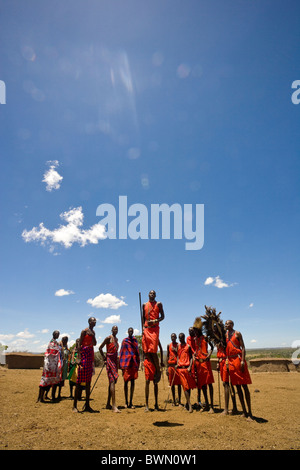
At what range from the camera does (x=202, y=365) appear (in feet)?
24.3

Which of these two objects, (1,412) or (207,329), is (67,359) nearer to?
(1,412)

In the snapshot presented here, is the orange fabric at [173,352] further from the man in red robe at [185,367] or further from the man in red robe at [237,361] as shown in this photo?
the man in red robe at [237,361]

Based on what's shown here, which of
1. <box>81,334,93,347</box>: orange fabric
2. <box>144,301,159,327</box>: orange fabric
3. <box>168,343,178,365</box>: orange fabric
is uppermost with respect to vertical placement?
<box>144,301,159,327</box>: orange fabric

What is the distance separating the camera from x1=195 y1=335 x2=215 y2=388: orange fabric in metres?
7.31

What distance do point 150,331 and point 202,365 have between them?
1.98 metres

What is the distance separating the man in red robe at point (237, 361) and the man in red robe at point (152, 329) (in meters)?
1.75

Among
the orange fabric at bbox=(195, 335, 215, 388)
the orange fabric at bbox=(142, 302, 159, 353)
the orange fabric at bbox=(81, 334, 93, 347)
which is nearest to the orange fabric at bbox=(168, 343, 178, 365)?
the orange fabric at bbox=(195, 335, 215, 388)

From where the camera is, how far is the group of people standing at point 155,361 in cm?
660

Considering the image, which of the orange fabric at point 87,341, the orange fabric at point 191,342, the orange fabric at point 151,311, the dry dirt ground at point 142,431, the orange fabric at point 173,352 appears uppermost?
the orange fabric at point 151,311

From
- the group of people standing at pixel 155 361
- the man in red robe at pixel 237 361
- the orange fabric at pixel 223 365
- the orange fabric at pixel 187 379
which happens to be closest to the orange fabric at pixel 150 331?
the group of people standing at pixel 155 361

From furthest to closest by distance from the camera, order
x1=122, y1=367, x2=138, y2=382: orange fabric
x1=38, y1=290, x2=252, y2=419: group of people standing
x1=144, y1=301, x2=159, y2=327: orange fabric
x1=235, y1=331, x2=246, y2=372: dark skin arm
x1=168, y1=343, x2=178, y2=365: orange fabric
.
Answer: x1=168, y1=343, x2=178, y2=365: orange fabric → x1=122, y1=367, x2=138, y2=382: orange fabric → x1=144, y1=301, x2=159, y2=327: orange fabric → x1=38, y1=290, x2=252, y2=419: group of people standing → x1=235, y1=331, x2=246, y2=372: dark skin arm

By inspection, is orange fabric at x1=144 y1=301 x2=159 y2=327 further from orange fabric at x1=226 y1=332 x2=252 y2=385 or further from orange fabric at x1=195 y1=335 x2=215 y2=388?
orange fabric at x1=226 y1=332 x2=252 y2=385
